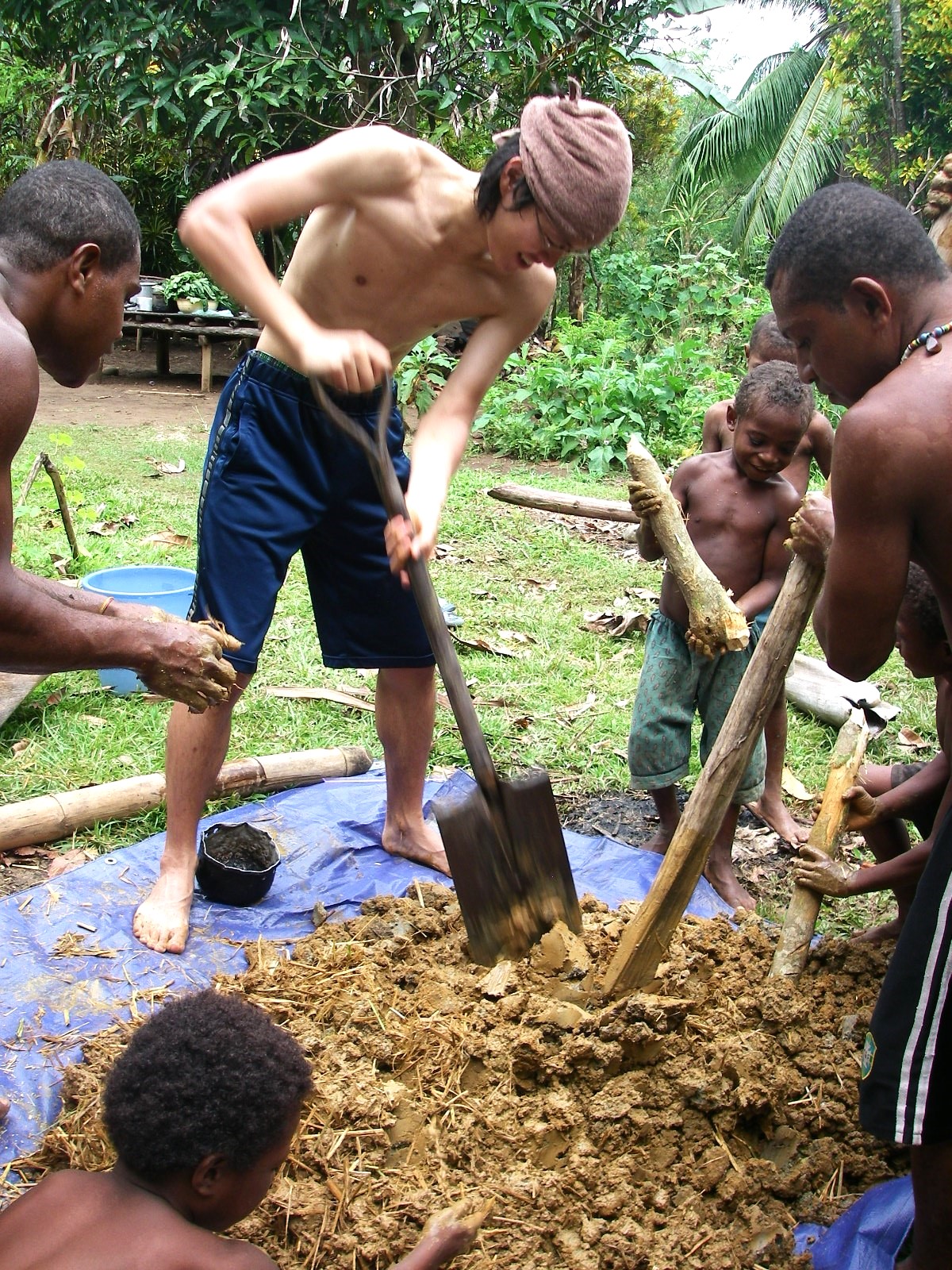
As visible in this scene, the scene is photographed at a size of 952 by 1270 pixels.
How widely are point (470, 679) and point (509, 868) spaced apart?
7.24 ft

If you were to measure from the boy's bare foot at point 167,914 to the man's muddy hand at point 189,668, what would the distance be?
0.75 metres

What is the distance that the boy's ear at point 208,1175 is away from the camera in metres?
1.62

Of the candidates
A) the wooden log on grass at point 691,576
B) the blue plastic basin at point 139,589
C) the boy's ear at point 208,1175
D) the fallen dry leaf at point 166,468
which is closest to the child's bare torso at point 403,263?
the wooden log on grass at point 691,576

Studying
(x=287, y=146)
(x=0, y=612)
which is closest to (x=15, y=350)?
(x=0, y=612)

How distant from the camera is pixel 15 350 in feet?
6.79

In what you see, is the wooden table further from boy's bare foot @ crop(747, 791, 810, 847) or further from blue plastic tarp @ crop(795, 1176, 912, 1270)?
blue plastic tarp @ crop(795, 1176, 912, 1270)

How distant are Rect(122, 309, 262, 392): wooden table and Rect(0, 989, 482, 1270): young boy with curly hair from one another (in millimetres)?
10759

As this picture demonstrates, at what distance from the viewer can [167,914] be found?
2.98 meters

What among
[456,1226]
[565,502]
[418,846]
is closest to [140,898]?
[418,846]

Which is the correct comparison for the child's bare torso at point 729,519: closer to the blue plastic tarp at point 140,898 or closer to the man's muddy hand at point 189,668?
the blue plastic tarp at point 140,898

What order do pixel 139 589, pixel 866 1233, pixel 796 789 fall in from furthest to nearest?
pixel 139 589
pixel 796 789
pixel 866 1233

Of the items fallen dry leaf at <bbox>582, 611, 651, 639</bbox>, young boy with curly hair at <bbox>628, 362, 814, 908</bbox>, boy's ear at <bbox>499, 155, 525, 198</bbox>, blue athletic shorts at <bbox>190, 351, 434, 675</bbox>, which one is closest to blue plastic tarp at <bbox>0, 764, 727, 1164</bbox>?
young boy with curly hair at <bbox>628, 362, 814, 908</bbox>

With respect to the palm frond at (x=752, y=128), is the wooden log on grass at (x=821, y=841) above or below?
below

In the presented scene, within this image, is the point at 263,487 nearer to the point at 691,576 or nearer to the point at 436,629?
the point at 436,629
